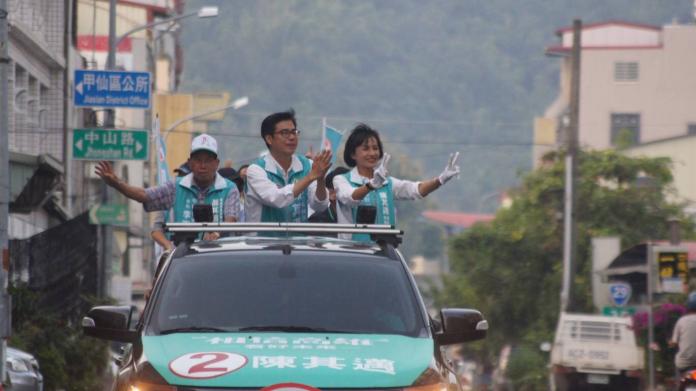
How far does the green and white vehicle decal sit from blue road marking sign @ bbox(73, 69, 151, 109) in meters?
19.9

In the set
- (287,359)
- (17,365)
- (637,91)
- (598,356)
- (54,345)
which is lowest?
(598,356)

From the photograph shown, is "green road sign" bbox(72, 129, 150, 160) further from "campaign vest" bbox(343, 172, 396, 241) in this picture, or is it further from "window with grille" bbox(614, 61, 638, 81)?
"window with grille" bbox(614, 61, 638, 81)

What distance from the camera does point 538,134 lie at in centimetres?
8719

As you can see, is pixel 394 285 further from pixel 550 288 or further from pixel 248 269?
pixel 550 288

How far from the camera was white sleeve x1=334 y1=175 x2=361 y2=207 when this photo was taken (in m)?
12.4

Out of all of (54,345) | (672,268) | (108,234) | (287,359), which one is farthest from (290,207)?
(108,234)

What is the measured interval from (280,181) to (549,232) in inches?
1575

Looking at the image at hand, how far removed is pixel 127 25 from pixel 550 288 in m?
27.5

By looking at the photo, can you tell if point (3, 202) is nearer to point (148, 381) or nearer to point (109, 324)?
point (109, 324)

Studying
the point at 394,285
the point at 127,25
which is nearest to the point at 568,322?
the point at 394,285

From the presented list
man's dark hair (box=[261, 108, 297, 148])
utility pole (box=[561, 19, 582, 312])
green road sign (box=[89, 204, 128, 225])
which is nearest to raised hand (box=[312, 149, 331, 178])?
man's dark hair (box=[261, 108, 297, 148])

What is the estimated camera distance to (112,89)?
28906 millimetres

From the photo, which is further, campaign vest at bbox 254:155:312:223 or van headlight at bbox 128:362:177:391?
campaign vest at bbox 254:155:312:223

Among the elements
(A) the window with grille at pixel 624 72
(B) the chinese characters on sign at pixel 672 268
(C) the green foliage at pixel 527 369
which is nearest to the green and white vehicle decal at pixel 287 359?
(B) the chinese characters on sign at pixel 672 268
